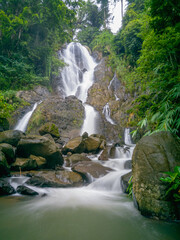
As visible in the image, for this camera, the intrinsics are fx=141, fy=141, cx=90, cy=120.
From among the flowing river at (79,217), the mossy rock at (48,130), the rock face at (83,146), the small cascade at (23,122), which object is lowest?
the flowing river at (79,217)

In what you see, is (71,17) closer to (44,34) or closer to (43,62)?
(44,34)

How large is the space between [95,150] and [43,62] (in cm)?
1660

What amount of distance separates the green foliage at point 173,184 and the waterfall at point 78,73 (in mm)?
12816

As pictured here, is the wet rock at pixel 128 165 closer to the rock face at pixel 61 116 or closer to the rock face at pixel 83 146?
the rock face at pixel 83 146

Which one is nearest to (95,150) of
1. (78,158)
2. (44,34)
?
(78,158)

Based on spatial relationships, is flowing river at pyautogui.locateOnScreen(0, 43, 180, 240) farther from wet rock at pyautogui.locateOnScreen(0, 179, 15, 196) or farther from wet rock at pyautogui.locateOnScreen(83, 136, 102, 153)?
wet rock at pyautogui.locateOnScreen(83, 136, 102, 153)

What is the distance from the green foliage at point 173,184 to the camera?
2.26 meters

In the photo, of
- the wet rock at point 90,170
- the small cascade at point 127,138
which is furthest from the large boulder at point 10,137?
the small cascade at point 127,138

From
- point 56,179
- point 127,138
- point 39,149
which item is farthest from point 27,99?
point 56,179

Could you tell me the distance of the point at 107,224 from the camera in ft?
8.84

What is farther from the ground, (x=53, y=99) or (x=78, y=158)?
(x=53, y=99)

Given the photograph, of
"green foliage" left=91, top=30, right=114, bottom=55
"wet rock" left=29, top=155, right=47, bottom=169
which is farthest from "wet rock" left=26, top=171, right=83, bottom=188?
"green foliage" left=91, top=30, right=114, bottom=55

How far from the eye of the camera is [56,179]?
5.54m

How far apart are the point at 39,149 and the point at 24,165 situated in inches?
41.3
